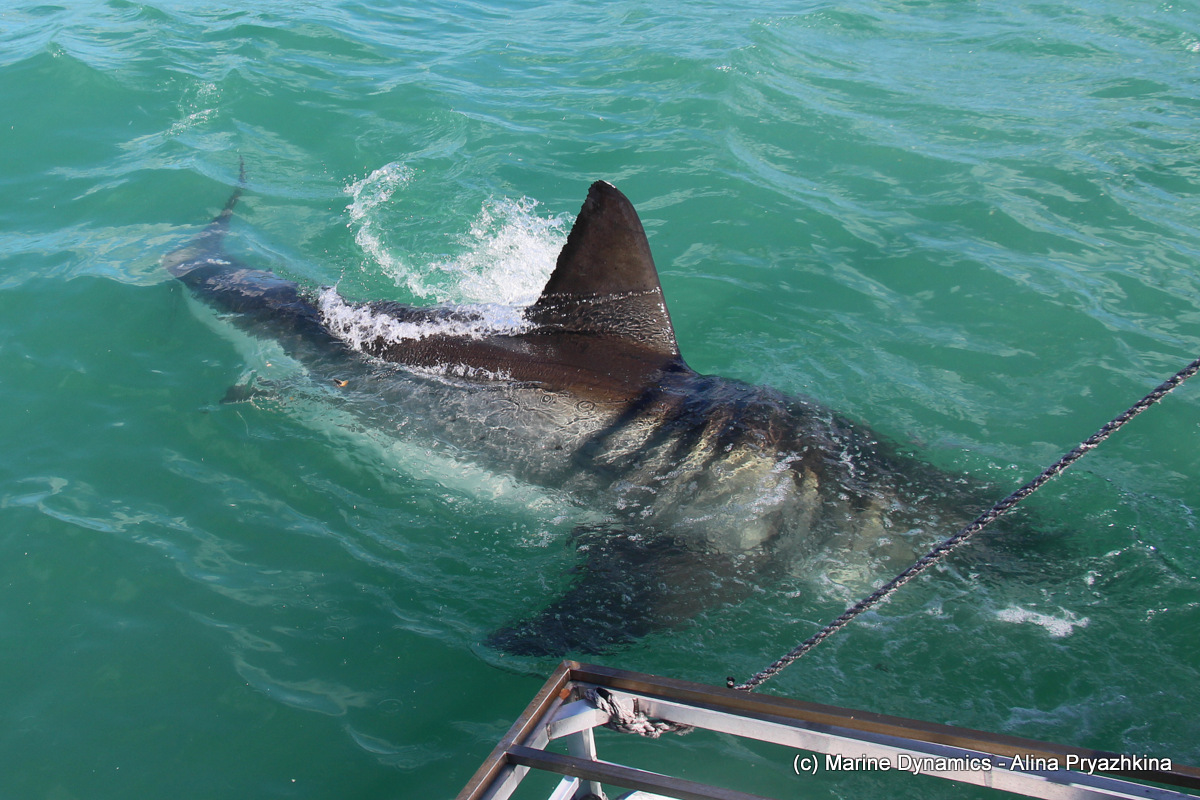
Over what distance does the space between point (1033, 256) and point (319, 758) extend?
6.47 metres

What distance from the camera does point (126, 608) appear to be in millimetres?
4039

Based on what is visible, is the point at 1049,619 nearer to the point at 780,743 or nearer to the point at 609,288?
the point at 780,743

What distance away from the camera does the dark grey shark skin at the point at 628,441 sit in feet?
13.2

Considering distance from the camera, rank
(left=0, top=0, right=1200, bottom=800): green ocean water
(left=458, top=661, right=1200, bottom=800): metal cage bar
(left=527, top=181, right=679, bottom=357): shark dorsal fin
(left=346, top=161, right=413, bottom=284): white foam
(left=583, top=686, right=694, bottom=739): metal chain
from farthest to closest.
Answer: (left=346, top=161, right=413, bottom=284): white foam → (left=527, top=181, right=679, bottom=357): shark dorsal fin → (left=0, top=0, right=1200, bottom=800): green ocean water → (left=583, top=686, right=694, bottom=739): metal chain → (left=458, top=661, right=1200, bottom=800): metal cage bar

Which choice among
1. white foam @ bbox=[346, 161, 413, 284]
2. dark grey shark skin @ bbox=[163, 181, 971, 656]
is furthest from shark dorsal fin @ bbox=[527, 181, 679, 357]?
white foam @ bbox=[346, 161, 413, 284]

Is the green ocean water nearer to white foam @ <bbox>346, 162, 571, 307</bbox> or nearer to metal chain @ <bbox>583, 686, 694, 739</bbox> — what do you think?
white foam @ <bbox>346, 162, 571, 307</bbox>

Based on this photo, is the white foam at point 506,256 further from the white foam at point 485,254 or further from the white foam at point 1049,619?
the white foam at point 1049,619

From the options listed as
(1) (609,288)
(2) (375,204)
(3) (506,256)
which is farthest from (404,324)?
(2) (375,204)

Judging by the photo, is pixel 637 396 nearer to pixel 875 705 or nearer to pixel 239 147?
pixel 875 705

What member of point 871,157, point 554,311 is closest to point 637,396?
point 554,311

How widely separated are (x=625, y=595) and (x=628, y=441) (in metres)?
0.90

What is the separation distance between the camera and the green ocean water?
11.6 feet

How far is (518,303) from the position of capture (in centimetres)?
616

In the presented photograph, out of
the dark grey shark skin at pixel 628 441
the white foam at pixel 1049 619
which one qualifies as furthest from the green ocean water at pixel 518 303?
the dark grey shark skin at pixel 628 441
